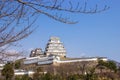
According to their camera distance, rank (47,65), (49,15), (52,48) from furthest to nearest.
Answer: (52,48) → (47,65) → (49,15)

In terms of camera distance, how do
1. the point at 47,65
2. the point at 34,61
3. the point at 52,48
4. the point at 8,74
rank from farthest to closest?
the point at 52,48
the point at 34,61
the point at 47,65
the point at 8,74

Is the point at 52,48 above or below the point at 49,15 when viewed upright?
above

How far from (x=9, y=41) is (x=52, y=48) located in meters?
81.0

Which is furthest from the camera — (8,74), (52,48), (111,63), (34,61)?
(52,48)

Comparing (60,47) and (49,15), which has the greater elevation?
(60,47)

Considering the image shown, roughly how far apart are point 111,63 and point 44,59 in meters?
25.1

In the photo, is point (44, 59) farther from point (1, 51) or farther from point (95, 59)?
point (1, 51)

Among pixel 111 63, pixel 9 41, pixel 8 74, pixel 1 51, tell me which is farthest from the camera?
pixel 111 63

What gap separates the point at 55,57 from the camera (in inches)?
3007

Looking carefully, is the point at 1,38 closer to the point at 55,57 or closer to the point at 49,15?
the point at 49,15

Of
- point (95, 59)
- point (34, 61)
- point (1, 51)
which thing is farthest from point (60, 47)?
point (1, 51)

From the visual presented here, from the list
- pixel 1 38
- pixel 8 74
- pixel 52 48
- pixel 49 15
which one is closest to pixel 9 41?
pixel 1 38

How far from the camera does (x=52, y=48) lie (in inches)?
3403

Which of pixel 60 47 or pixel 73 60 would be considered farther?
pixel 60 47
